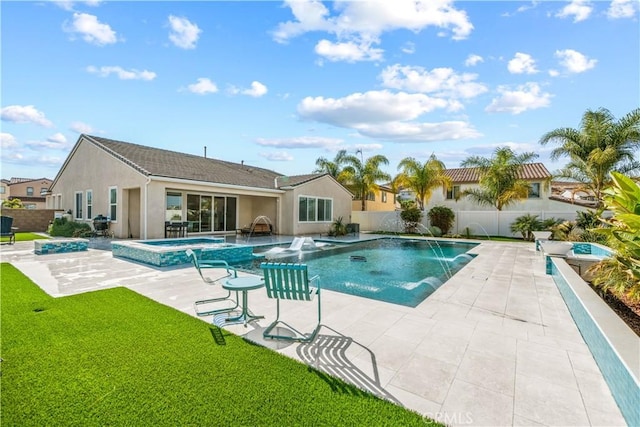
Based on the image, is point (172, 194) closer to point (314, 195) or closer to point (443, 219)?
point (314, 195)

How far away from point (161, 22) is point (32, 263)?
9.56 m

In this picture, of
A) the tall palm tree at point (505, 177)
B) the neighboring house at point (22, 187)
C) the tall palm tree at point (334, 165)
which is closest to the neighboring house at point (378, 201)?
the tall palm tree at point (334, 165)

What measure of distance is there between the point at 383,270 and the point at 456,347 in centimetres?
631

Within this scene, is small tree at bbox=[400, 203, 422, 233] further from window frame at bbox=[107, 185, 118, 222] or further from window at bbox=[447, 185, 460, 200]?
window frame at bbox=[107, 185, 118, 222]

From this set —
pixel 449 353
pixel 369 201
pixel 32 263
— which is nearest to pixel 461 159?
pixel 369 201

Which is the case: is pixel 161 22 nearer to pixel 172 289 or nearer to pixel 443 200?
Answer: pixel 172 289

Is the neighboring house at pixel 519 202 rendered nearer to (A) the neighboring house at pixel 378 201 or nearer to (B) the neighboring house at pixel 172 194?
(A) the neighboring house at pixel 378 201

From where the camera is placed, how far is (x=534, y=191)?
92.1ft

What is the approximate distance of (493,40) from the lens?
12.2 m

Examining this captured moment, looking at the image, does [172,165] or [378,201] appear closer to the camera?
[172,165]

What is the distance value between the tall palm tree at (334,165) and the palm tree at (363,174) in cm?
43

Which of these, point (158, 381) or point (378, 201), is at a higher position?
point (378, 201)

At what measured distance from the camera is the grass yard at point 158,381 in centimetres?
281

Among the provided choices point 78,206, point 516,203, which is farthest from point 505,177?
point 78,206
